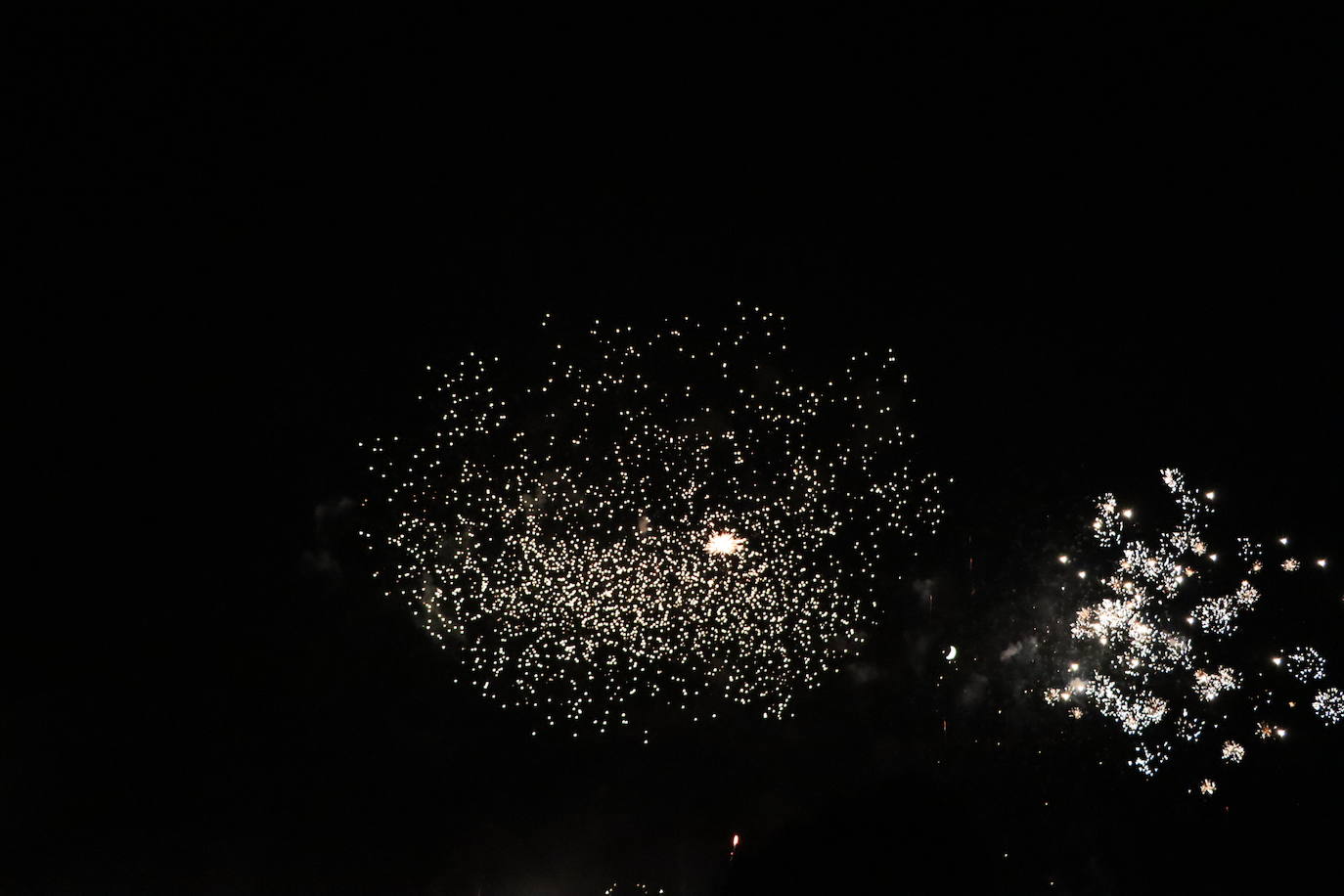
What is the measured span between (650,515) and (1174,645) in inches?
82.6

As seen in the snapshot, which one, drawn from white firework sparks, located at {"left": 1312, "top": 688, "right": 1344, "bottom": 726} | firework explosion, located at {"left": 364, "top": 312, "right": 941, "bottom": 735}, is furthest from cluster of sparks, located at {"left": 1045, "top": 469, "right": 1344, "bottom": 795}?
firework explosion, located at {"left": 364, "top": 312, "right": 941, "bottom": 735}

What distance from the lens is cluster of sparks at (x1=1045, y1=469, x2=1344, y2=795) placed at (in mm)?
2674

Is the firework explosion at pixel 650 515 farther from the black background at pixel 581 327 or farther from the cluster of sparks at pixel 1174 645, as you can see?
the cluster of sparks at pixel 1174 645

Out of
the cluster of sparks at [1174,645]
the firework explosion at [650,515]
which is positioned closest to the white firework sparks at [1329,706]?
the cluster of sparks at [1174,645]

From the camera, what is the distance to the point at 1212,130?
267 centimetres

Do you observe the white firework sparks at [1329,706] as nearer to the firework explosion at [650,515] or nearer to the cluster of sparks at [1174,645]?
the cluster of sparks at [1174,645]

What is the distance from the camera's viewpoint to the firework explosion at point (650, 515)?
2695mm

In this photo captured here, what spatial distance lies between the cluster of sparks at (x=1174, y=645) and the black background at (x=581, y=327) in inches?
4.8

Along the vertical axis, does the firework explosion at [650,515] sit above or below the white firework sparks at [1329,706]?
above

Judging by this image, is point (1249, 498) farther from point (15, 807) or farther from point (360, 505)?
point (15, 807)

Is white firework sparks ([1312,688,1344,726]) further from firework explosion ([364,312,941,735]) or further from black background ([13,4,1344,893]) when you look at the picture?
firework explosion ([364,312,941,735])

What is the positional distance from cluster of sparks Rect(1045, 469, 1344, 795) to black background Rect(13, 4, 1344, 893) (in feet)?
0.40

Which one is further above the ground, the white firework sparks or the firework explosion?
the firework explosion

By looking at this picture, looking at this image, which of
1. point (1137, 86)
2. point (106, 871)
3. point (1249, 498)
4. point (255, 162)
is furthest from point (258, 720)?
point (1137, 86)
